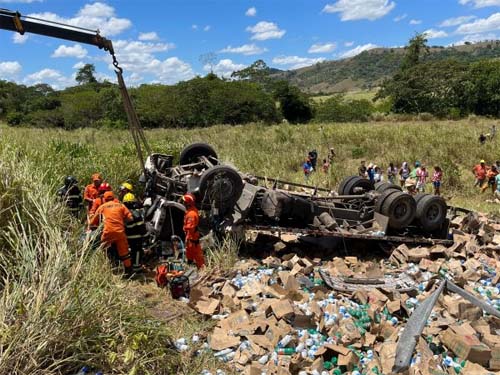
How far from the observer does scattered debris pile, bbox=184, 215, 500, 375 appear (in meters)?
3.86

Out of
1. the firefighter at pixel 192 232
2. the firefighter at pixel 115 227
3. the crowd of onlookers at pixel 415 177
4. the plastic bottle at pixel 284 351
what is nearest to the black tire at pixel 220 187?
the firefighter at pixel 192 232

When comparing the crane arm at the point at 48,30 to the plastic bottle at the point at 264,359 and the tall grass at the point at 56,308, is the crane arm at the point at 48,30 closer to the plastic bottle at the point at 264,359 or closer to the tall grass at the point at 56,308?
the tall grass at the point at 56,308

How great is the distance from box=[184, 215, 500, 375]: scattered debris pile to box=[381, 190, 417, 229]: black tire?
60cm

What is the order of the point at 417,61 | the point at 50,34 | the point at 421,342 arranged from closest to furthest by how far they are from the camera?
the point at 421,342 < the point at 50,34 < the point at 417,61

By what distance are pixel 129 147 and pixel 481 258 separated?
7.63 metres

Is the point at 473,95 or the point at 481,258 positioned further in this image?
the point at 473,95

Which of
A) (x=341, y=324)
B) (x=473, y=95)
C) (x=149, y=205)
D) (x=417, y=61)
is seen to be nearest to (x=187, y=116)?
(x=473, y=95)

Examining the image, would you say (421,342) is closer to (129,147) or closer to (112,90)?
(129,147)

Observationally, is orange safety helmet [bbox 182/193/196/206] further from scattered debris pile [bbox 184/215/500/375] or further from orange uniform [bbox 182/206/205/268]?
scattered debris pile [bbox 184/215/500/375]

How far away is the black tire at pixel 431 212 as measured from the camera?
7215 millimetres

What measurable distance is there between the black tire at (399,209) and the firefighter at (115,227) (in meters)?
3.92

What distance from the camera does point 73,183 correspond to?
6.76m

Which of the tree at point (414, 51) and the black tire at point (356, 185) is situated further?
the tree at point (414, 51)

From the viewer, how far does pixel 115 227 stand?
5.56 metres
